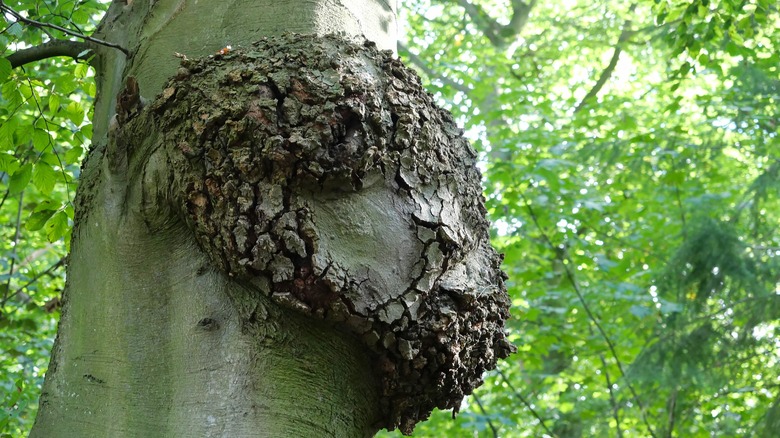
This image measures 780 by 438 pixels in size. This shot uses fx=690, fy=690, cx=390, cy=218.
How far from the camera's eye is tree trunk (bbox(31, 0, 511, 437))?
1.37m

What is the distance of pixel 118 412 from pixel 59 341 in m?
0.31

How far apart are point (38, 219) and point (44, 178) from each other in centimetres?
16

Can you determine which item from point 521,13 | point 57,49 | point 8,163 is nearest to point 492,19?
point 521,13

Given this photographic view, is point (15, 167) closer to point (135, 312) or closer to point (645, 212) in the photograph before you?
point (135, 312)

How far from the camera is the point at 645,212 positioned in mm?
7855

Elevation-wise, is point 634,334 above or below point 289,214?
above

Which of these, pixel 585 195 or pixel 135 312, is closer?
pixel 135 312

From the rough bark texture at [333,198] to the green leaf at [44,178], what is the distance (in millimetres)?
1119

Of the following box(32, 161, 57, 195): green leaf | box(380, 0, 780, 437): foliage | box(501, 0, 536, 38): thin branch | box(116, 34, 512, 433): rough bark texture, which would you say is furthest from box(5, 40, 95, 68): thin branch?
box(501, 0, 536, 38): thin branch

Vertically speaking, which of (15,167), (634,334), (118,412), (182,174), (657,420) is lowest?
(118,412)

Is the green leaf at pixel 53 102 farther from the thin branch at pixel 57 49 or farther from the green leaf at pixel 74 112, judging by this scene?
the thin branch at pixel 57 49

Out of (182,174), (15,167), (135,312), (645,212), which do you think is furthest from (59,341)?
(645,212)

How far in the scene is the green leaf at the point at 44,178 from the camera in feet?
8.26

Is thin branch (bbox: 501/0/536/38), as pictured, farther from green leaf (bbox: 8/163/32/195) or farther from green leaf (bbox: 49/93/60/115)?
green leaf (bbox: 8/163/32/195)
